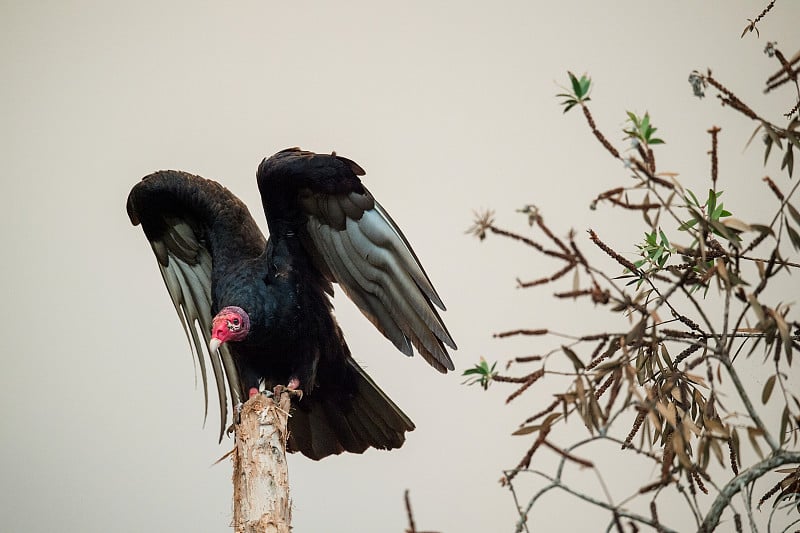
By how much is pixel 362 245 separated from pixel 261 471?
0.73 m

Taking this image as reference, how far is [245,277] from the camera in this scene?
2.66 meters

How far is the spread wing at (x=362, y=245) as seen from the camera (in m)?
2.39

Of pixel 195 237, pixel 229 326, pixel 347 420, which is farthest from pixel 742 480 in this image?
pixel 195 237

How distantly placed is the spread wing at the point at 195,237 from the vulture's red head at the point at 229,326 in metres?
0.32

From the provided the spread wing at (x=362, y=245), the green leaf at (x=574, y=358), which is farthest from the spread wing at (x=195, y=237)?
the green leaf at (x=574, y=358)

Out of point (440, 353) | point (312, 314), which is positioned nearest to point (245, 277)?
point (312, 314)

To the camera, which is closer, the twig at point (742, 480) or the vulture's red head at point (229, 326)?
the twig at point (742, 480)

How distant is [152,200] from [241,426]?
1.02 m

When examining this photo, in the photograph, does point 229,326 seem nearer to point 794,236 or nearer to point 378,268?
point 378,268

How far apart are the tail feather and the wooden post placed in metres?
0.50

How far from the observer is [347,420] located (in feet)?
9.31

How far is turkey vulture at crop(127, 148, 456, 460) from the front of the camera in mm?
2449

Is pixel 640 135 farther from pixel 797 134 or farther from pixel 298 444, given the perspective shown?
pixel 298 444

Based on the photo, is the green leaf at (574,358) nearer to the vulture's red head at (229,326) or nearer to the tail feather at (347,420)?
the vulture's red head at (229,326)
